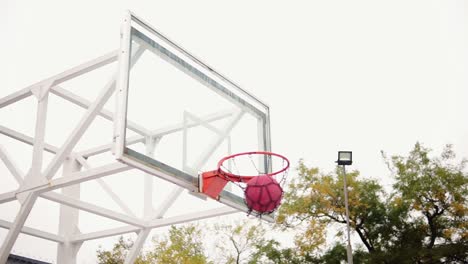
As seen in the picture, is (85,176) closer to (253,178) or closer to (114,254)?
(253,178)

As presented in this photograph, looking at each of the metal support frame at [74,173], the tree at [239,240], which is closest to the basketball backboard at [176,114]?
the metal support frame at [74,173]

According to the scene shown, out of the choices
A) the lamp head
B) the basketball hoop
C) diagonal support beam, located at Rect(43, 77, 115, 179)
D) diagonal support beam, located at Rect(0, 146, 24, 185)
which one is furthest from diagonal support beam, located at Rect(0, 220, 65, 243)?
the lamp head

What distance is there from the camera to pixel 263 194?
310 inches

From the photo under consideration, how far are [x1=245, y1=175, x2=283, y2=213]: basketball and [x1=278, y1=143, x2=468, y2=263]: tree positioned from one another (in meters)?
16.7

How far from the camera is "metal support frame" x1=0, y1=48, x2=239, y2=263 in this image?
804cm

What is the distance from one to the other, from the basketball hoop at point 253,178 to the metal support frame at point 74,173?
397mm

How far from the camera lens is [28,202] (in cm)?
871

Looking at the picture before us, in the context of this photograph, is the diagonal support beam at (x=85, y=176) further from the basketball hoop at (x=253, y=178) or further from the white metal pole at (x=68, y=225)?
the white metal pole at (x=68, y=225)

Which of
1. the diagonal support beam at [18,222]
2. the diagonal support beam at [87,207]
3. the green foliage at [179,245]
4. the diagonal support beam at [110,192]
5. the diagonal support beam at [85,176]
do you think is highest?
the green foliage at [179,245]

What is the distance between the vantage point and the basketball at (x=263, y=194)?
789 cm

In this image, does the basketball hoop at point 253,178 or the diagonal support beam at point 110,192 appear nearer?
the basketball hoop at point 253,178

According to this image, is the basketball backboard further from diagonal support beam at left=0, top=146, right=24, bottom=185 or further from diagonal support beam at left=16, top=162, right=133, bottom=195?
diagonal support beam at left=0, top=146, right=24, bottom=185

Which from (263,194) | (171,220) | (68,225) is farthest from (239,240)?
(263,194)

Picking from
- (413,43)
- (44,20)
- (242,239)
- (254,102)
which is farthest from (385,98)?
(254,102)
